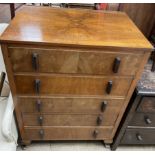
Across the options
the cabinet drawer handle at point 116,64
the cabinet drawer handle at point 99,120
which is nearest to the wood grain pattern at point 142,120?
the cabinet drawer handle at point 99,120

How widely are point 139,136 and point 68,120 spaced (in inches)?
23.4

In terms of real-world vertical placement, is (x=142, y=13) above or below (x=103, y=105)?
above

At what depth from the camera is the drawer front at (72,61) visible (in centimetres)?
77

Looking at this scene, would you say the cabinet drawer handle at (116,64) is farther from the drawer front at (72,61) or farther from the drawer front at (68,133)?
the drawer front at (68,133)

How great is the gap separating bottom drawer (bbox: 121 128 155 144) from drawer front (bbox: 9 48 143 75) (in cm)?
61

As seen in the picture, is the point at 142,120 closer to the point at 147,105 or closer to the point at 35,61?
the point at 147,105

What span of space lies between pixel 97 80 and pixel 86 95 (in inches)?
5.2

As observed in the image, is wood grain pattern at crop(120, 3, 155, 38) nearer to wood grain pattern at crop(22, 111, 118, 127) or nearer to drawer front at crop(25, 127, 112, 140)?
wood grain pattern at crop(22, 111, 118, 127)

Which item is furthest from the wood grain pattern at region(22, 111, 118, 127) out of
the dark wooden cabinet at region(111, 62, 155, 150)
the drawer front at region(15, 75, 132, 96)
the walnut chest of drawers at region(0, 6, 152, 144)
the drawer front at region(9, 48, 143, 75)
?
the drawer front at region(9, 48, 143, 75)

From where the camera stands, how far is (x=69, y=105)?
3.42 ft

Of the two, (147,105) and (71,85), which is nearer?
(71,85)

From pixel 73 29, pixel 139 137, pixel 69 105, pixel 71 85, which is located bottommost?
pixel 139 137

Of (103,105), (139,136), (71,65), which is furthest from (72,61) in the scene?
(139,136)

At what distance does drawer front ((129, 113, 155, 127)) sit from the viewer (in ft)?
3.77
